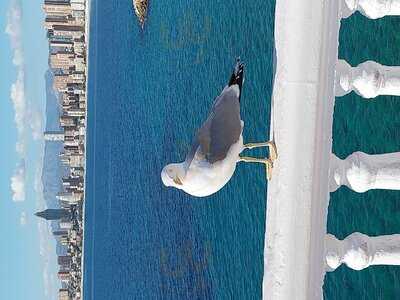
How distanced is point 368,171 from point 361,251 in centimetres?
34

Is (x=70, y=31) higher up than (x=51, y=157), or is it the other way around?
(x=70, y=31)

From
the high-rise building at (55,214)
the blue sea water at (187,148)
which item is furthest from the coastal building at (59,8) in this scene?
the blue sea water at (187,148)

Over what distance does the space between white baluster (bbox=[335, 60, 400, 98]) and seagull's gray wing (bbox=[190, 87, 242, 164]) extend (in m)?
0.86

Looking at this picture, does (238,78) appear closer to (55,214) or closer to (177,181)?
(177,181)

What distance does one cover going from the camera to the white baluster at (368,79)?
3020 mm

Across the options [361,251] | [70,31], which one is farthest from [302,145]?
[70,31]

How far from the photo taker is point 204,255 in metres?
10.0

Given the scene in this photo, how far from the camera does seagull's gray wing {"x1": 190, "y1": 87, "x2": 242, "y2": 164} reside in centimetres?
374

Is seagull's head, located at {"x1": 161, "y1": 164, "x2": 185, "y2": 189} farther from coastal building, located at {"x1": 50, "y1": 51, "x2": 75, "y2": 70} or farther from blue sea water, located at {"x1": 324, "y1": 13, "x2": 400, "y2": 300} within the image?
coastal building, located at {"x1": 50, "y1": 51, "x2": 75, "y2": 70}

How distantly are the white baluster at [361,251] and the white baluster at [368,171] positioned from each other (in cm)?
23

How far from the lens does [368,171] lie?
2.93 m

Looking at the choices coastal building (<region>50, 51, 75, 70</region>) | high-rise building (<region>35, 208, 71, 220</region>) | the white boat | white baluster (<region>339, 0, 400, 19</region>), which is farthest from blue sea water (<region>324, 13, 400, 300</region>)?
high-rise building (<region>35, 208, 71, 220</region>)

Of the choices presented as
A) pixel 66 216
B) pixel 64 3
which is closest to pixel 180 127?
pixel 64 3

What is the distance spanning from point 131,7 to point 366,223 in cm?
1239
